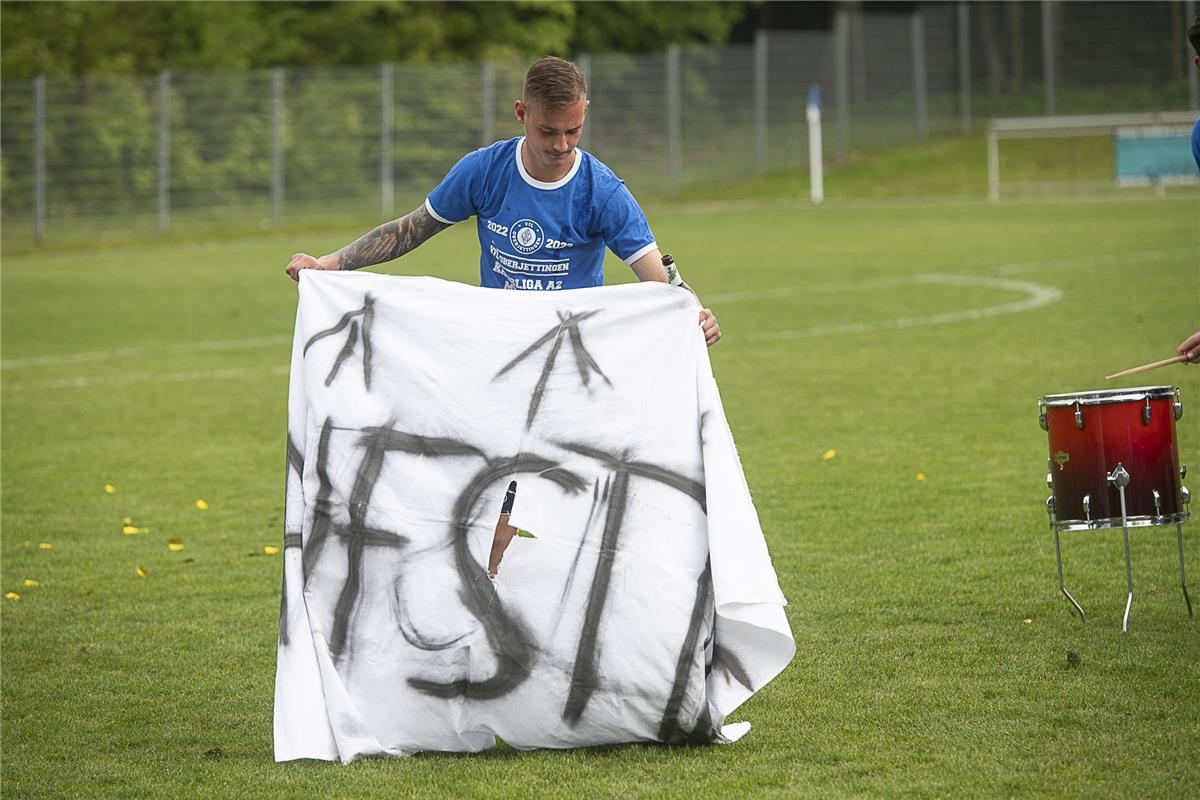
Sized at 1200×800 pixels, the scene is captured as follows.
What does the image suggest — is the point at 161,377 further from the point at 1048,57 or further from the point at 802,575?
the point at 1048,57

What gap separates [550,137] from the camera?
4855mm

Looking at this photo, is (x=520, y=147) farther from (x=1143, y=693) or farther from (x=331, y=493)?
(x=1143, y=693)

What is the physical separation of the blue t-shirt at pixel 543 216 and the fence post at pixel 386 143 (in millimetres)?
28991

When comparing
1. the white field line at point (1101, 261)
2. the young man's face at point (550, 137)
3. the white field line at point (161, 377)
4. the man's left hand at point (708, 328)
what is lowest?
the white field line at point (161, 377)

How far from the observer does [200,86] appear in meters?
32.8

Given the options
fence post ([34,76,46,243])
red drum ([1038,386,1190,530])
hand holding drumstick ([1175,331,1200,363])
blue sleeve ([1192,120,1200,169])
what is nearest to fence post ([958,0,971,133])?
fence post ([34,76,46,243])

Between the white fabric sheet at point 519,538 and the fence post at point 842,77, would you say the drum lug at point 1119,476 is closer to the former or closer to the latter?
the white fabric sheet at point 519,538

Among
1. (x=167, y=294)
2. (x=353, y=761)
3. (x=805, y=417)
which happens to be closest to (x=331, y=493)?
(x=353, y=761)

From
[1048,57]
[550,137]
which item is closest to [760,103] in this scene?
[1048,57]

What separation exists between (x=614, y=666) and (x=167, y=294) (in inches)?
667

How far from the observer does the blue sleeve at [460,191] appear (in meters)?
5.19

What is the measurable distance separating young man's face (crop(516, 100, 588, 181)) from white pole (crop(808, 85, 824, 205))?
28.8 metres

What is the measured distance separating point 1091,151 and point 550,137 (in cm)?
3210

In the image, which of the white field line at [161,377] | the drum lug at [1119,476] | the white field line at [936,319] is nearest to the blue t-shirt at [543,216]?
the drum lug at [1119,476]
